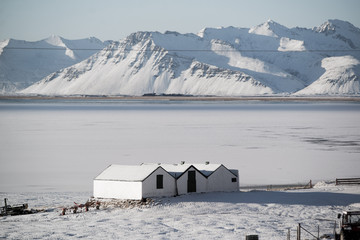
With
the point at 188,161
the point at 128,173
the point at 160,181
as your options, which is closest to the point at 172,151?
the point at 188,161

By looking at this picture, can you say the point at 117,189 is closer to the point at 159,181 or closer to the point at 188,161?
the point at 159,181

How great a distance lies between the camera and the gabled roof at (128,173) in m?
52.3

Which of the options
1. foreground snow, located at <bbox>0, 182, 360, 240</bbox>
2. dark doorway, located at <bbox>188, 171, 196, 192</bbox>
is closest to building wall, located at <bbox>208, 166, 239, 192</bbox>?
dark doorway, located at <bbox>188, 171, 196, 192</bbox>

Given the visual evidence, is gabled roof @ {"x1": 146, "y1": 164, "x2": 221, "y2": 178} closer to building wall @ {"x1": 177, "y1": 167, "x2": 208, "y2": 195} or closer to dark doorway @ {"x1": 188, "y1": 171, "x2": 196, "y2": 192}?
building wall @ {"x1": 177, "y1": 167, "x2": 208, "y2": 195}

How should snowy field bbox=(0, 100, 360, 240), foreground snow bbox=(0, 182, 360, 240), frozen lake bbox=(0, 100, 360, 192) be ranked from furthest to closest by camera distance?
frozen lake bbox=(0, 100, 360, 192) < snowy field bbox=(0, 100, 360, 240) < foreground snow bbox=(0, 182, 360, 240)

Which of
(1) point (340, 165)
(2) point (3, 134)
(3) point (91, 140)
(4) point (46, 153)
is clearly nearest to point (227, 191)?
Result: (1) point (340, 165)

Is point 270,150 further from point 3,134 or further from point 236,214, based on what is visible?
point 3,134

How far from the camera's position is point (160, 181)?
5250cm

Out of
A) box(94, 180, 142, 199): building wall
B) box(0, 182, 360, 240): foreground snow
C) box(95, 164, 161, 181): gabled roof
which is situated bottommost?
box(0, 182, 360, 240): foreground snow

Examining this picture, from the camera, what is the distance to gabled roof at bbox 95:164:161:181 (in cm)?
5235

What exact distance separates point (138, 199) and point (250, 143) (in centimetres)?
5551

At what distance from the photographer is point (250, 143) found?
105 meters

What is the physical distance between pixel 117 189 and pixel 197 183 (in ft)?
22.2

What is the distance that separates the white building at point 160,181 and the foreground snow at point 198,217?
1.32 meters
